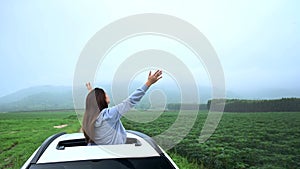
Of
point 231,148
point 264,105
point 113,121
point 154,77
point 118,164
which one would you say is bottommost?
point 231,148

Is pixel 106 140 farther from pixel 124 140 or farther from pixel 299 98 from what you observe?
pixel 299 98

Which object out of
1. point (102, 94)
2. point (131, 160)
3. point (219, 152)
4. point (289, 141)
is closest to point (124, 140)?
point (102, 94)

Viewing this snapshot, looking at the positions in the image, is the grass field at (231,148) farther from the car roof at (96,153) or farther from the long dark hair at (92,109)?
the car roof at (96,153)

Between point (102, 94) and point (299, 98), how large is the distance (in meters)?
23.1

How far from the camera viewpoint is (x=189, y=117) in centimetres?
353

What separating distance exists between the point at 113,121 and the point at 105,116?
82 mm

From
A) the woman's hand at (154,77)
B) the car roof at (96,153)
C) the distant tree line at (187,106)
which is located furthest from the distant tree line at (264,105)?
the car roof at (96,153)

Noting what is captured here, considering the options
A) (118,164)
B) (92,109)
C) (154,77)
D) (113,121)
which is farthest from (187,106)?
(118,164)

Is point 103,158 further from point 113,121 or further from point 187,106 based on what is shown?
point 187,106

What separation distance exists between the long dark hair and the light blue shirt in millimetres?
55

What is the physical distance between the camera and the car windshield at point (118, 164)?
8.12ft

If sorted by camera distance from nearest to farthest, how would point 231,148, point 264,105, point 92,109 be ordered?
point 92,109 → point 231,148 → point 264,105

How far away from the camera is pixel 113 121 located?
322 cm

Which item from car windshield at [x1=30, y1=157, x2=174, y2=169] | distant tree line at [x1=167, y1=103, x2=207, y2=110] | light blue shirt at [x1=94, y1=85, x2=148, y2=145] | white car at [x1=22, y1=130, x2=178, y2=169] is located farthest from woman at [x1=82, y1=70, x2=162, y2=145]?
car windshield at [x1=30, y1=157, x2=174, y2=169]
